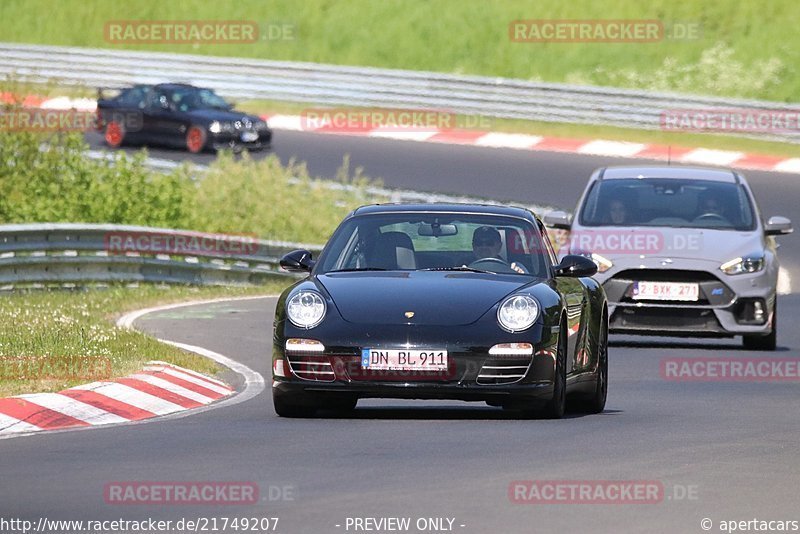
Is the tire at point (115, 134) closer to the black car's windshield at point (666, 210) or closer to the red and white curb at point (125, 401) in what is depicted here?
the black car's windshield at point (666, 210)

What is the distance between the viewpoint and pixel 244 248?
84.6 feet

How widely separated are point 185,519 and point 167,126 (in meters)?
29.3

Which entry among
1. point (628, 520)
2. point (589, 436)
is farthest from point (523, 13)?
point (628, 520)

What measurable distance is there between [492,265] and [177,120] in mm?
24754

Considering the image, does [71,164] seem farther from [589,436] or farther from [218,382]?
[589,436]

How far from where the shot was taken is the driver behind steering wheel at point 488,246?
1263 centimetres

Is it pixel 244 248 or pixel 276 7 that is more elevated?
pixel 276 7

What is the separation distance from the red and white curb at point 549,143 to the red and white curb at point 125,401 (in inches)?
766

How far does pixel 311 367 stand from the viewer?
11672mm
